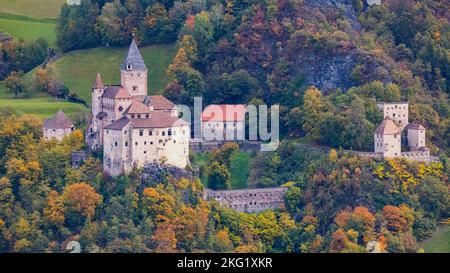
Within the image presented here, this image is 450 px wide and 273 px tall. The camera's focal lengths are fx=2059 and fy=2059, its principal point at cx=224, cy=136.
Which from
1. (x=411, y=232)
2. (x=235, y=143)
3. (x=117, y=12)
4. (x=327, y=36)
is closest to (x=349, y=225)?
(x=411, y=232)

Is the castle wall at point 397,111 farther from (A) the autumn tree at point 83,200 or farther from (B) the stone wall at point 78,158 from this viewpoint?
(A) the autumn tree at point 83,200

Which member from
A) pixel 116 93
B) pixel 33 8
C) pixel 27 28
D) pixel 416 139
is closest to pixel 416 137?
pixel 416 139

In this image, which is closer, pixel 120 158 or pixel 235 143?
pixel 120 158

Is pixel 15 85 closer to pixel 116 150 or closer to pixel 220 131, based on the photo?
pixel 220 131

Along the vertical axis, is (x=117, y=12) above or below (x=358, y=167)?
above

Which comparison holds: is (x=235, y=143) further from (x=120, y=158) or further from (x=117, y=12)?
(x=117, y=12)

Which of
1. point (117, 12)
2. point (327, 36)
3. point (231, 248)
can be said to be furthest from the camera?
point (117, 12)
